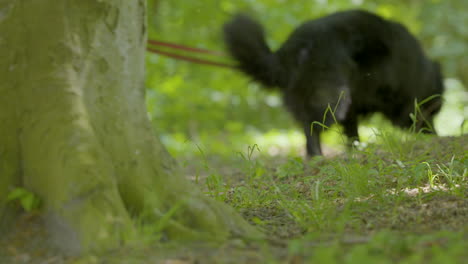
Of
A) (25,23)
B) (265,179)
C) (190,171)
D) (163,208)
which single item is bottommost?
(190,171)

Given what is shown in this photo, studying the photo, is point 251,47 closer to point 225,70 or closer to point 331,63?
point 331,63

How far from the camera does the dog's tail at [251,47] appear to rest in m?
3.80

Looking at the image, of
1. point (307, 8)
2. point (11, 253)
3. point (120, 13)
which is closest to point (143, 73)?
point (120, 13)

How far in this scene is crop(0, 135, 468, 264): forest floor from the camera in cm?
131

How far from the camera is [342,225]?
1.55 meters

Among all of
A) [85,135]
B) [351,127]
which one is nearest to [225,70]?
[351,127]

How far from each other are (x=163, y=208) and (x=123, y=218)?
0.19 metres

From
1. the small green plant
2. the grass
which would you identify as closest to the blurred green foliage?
the grass

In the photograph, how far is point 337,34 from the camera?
12.4ft

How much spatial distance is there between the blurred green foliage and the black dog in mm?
566

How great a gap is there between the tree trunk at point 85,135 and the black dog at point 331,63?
2149 mm

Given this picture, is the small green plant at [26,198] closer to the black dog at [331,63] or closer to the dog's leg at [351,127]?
the black dog at [331,63]

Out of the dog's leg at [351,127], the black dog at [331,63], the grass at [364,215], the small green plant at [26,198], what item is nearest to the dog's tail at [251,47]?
the black dog at [331,63]

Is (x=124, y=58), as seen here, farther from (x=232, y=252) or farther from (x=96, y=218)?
(x=232, y=252)
